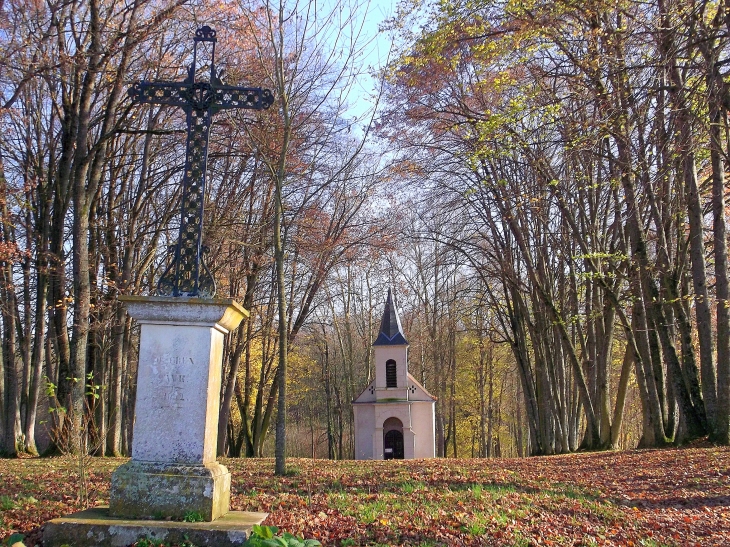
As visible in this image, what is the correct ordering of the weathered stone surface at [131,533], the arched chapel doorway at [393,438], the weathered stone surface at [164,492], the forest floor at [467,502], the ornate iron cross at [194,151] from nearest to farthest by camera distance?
the weathered stone surface at [131,533] < the weathered stone surface at [164,492] < the ornate iron cross at [194,151] < the forest floor at [467,502] < the arched chapel doorway at [393,438]

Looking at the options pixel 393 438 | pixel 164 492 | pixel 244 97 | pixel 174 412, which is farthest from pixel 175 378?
pixel 393 438

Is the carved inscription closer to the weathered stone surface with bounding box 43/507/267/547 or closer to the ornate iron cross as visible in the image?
the ornate iron cross

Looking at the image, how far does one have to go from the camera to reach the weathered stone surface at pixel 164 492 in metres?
4.94

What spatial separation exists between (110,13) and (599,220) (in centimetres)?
1509

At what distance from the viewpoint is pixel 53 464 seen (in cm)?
1234

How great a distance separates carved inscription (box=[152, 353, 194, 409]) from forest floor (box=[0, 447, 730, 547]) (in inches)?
57.2

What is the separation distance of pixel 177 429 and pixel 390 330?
99.3 ft

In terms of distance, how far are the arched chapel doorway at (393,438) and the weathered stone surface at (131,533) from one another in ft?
103

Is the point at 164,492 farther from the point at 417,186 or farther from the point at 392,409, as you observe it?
the point at 392,409

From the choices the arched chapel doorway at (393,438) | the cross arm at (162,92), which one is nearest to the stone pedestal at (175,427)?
the cross arm at (162,92)

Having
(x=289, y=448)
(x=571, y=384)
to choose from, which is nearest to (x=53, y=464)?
(x=571, y=384)

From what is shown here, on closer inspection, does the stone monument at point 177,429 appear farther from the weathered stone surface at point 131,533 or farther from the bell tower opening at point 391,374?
the bell tower opening at point 391,374

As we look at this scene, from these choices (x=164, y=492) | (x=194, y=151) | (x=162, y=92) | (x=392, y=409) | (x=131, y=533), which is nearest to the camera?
(x=131, y=533)

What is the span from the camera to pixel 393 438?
3572 cm
